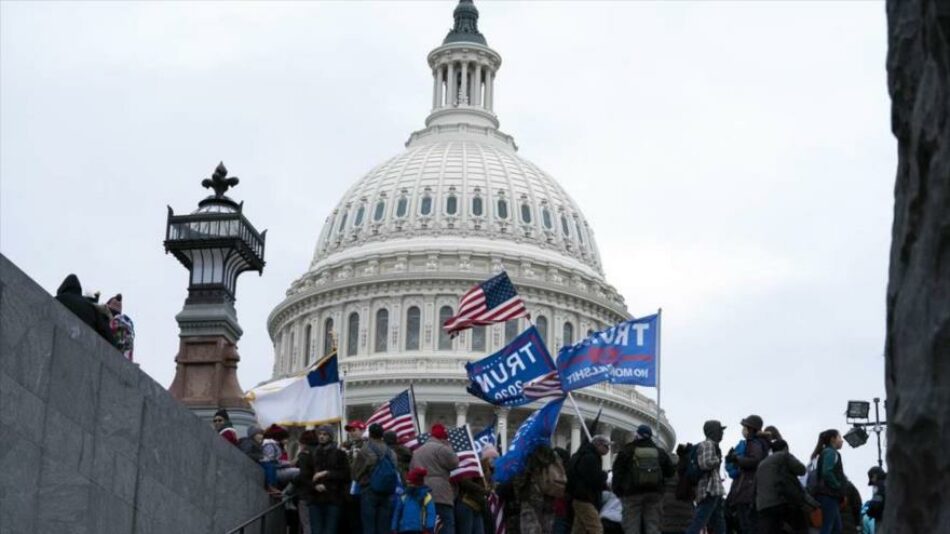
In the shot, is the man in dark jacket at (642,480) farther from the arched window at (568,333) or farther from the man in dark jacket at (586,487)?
the arched window at (568,333)

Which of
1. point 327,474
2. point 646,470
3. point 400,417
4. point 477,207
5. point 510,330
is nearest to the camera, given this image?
point 646,470

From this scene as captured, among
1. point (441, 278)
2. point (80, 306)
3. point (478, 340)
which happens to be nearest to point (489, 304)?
point (80, 306)

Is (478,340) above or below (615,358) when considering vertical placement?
above

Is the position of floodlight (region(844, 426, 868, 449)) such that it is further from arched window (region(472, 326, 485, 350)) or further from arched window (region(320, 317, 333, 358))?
arched window (region(320, 317, 333, 358))

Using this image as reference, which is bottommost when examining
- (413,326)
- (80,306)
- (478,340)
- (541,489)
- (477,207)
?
(541,489)

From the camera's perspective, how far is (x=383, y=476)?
47.5ft

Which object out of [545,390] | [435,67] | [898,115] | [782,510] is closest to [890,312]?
[898,115]

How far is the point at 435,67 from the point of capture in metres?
112

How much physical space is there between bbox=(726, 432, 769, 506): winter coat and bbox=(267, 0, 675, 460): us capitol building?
245ft

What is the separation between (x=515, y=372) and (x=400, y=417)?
6.83ft

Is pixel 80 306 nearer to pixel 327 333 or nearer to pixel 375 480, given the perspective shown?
pixel 375 480

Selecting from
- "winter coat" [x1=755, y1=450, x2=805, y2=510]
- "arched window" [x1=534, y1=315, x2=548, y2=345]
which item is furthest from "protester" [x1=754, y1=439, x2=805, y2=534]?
"arched window" [x1=534, y1=315, x2=548, y2=345]

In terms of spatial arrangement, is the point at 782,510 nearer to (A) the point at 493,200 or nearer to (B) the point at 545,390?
(B) the point at 545,390

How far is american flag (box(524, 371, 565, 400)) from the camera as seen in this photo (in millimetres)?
19594
